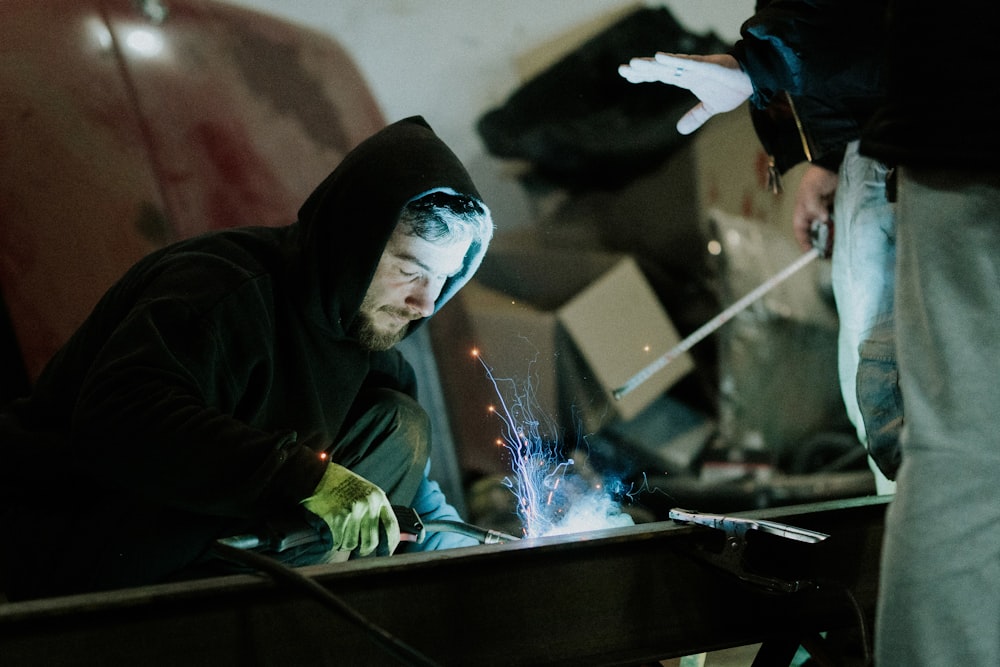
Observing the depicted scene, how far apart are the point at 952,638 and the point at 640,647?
1.23ft

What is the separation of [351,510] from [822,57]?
1034 mm

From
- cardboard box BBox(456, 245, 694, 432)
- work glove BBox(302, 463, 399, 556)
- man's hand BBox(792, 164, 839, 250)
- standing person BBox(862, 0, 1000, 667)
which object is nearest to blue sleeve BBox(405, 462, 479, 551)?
cardboard box BBox(456, 245, 694, 432)

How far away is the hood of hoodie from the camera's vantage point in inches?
52.9

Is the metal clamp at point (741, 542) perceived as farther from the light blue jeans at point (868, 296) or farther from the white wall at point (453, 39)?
the white wall at point (453, 39)

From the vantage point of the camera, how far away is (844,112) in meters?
1.39

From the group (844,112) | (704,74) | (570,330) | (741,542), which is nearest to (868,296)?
(844,112)

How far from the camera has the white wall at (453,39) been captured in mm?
1770

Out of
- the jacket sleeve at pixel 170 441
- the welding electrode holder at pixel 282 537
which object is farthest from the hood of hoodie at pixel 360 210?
the welding electrode holder at pixel 282 537

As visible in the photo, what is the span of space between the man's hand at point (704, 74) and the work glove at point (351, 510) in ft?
2.84

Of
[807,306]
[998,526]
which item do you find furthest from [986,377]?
[807,306]

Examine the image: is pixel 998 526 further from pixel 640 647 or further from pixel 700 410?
pixel 700 410

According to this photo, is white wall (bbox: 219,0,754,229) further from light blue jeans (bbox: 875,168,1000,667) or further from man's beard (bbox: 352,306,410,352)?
light blue jeans (bbox: 875,168,1000,667)

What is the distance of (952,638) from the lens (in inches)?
28.7

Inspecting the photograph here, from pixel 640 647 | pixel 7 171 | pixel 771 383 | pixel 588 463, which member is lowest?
pixel 771 383
